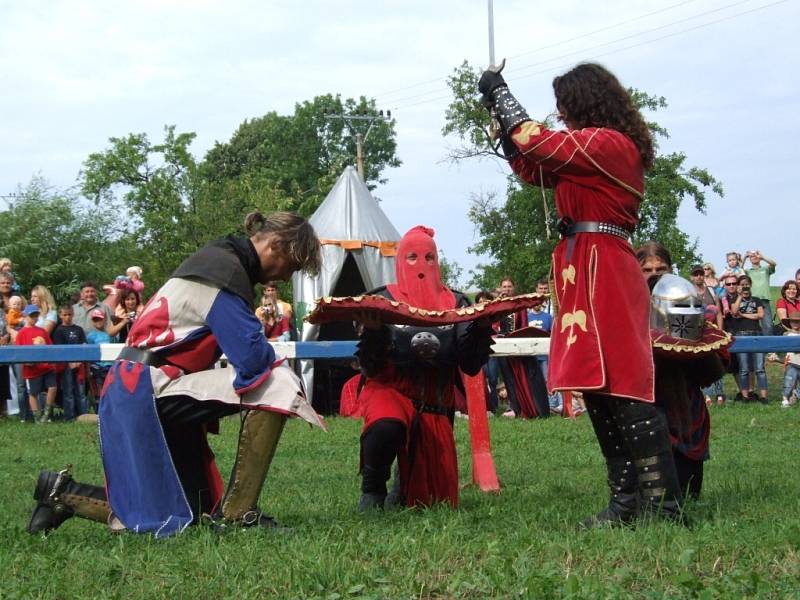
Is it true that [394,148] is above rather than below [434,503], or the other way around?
above

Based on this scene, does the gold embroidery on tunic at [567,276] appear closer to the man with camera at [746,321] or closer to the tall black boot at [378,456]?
the tall black boot at [378,456]

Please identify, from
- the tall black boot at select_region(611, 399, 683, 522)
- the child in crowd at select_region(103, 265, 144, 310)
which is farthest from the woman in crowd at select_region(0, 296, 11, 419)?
the tall black boot at select_region(611, 399, 683, 522)

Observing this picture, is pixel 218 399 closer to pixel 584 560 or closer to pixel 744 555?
pixel 584 560

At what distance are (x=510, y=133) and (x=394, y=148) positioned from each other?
68910 mm

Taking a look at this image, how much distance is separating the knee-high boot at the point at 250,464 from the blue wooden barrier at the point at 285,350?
175 inches

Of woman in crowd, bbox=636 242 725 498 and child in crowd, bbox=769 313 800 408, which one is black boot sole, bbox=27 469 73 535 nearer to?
woman in crowd, bbox=636 242 725 498

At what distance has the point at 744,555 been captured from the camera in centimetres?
436

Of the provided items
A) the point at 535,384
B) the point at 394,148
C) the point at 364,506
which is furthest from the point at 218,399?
the point at 394,148

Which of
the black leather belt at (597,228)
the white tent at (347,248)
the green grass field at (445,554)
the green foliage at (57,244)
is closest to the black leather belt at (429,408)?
the green grass field at (445,554)

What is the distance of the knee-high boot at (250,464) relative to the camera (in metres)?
5.17

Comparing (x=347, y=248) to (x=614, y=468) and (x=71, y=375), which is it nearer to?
(x=71, y=375)

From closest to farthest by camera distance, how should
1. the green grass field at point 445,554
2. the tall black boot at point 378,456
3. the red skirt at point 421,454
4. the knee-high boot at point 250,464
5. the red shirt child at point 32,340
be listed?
the green grass field at point 445,554
the knee-high boot at point 250,464
the tall black boot at point 378,456
the red skirt at point 421,454
the red shirt child at point 32,340

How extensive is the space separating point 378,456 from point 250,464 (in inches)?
53.4

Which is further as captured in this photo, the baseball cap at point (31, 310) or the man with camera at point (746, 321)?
the man with camera at point (746, 321)
